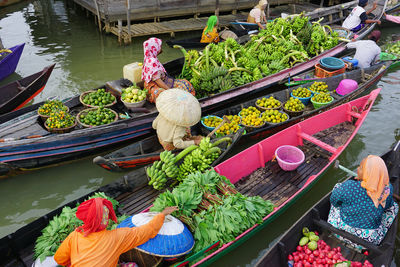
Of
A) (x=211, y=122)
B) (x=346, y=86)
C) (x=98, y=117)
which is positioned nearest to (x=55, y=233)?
(x=98, y=117)

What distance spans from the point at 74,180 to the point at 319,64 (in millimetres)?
7491

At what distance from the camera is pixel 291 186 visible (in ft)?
17.6

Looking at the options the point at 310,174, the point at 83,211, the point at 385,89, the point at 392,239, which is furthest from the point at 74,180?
the point at 385,89

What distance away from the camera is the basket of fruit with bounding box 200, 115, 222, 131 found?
6.48 meters

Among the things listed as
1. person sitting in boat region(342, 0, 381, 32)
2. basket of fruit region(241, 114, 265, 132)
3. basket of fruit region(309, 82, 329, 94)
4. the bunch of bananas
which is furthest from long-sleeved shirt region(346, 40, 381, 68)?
the bunch of bananas

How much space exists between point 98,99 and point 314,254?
5.36m

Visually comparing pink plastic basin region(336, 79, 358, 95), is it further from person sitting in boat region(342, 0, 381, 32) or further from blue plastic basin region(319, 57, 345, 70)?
person sitting in boat region(342, 0, 381, 32)

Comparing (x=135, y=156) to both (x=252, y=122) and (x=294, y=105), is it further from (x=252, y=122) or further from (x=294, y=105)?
(x=294, y=105)

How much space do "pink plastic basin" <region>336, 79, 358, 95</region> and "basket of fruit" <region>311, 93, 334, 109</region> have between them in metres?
0.77

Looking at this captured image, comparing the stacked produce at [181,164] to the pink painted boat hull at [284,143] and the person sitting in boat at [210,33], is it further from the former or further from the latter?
the person sitting in boat at [210,33]

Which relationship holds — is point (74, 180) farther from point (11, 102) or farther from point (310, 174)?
point (310, 174)

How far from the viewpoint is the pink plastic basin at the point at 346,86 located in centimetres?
772

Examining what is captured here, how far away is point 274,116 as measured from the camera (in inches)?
265

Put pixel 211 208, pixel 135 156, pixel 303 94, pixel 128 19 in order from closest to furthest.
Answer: pixel 211 208 < pixel 135 156 < pixel 303 94 < pixel 128 19
